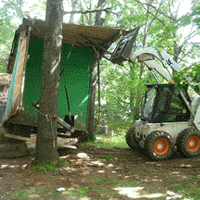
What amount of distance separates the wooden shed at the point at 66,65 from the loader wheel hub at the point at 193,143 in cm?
375

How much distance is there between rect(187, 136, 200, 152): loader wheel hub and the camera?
23.1 ft

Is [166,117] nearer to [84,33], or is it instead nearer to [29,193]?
[84,33]

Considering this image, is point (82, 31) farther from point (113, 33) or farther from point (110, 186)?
point (110, 186)

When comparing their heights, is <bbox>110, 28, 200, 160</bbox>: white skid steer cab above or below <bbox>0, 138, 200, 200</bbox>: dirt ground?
above

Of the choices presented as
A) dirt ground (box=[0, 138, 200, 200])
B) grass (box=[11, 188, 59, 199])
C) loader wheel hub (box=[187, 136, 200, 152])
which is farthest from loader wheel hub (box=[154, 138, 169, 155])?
grass (box=[11, 188, 59, 199])

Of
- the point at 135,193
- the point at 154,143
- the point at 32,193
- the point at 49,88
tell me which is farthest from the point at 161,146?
the point at 32,193

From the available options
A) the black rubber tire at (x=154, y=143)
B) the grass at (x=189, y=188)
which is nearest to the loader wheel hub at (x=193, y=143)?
the black rubber tire at (x=154, y=143)

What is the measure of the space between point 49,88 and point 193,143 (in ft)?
16.5

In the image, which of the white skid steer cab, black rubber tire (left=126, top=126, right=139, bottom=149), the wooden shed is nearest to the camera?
the wooden shed

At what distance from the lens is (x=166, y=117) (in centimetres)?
712

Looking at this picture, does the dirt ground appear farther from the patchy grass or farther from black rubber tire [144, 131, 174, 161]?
black rubber tire [144, 131, 174, 161]

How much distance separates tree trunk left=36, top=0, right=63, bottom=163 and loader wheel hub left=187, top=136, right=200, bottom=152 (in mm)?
4452

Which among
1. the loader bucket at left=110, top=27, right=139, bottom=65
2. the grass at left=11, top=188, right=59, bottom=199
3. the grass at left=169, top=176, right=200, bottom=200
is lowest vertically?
the grass at left=11, top=188, right=59, bottom=199

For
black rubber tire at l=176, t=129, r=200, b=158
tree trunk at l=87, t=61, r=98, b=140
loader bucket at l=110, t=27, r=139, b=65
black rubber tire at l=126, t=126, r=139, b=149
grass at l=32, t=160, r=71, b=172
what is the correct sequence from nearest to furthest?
grass at l=32, t=160, r=71, b=172
loader bucket at l=110, t=27, r=139, b=65
black rubber tire at l=176, t=129, r=200, b=158
black rubber tire at l=126, t=126, r=139, b=149
tree trunk at l=87, t=61, r=98, b=140
